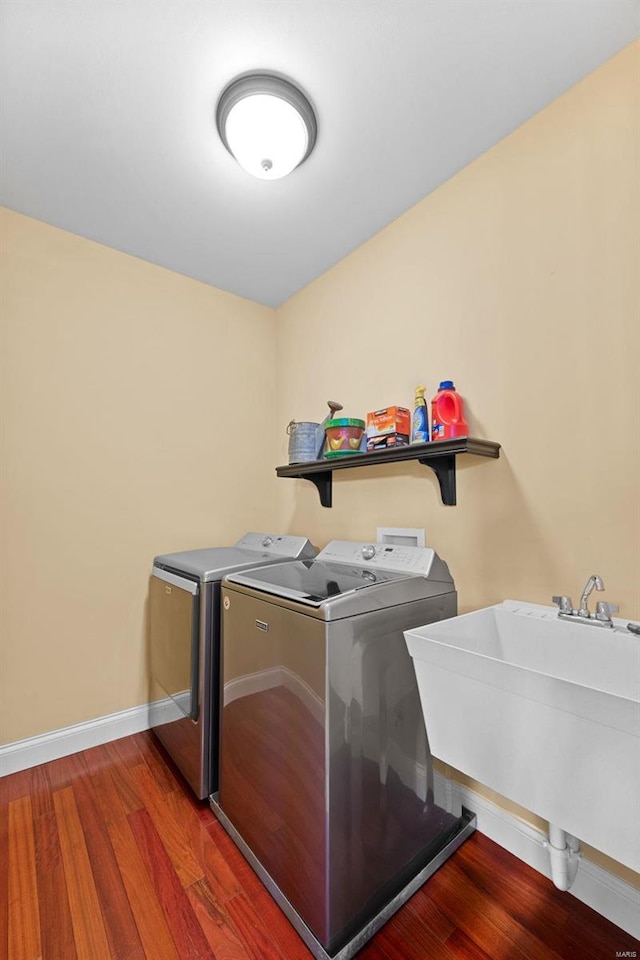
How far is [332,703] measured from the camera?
43.9 inches

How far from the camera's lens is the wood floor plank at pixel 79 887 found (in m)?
1.12

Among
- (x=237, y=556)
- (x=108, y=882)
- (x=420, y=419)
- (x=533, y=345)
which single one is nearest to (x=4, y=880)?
(x=108, y=882)

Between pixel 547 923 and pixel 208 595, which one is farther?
pixel 208 595

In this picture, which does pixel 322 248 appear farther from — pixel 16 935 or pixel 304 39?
pixel 16 935

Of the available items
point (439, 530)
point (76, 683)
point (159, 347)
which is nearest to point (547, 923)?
point (439, 530)

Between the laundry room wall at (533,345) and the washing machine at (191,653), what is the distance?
30.3 inches

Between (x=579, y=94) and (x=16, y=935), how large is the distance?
10.0ft

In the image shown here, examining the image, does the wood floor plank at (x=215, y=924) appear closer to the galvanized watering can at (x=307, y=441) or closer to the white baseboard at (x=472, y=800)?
the white baseboard at (x=472, y=800)

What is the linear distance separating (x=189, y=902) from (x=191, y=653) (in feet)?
2.38

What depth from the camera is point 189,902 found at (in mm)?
1235

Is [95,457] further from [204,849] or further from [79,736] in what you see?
[204,849]

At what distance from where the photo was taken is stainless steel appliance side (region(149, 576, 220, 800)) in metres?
1.64

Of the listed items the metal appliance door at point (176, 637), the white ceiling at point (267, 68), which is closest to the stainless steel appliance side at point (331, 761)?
the metal appliance door at point (176, 637)

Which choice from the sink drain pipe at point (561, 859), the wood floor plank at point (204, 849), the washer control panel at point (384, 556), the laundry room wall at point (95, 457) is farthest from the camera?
the laundry room wall at point (95, 457)
